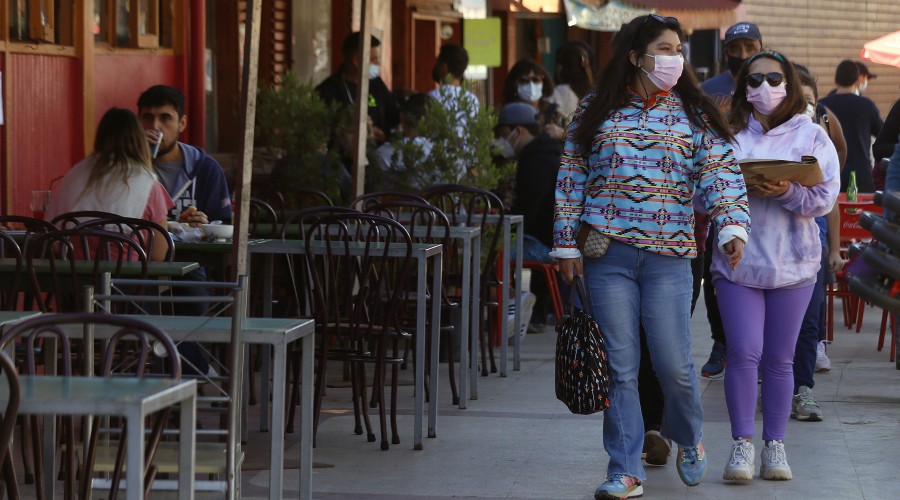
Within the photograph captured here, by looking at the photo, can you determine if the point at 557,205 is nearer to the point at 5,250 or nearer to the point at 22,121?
the point at 5,250

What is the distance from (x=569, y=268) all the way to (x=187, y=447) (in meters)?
2.17

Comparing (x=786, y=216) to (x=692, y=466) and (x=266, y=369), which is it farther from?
(x=266, y=369)

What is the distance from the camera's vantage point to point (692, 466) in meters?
6.03

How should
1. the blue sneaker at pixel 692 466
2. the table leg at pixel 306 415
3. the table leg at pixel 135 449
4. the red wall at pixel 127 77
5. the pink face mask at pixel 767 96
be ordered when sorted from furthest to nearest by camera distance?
1. the red wall at pixel 127 77
2. the pink face mask at pixel 767 96
3. the blue sneaker at pixel 692 466
4. the table leg at pixel 306 415
5. the table leg at pixel 135 449

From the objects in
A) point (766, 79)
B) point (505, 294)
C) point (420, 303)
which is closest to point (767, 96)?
point (766, 79)

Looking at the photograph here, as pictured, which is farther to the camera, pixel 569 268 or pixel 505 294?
pixel 505 294

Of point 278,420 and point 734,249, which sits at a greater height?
point 734,249

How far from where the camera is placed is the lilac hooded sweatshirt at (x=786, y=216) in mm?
6188

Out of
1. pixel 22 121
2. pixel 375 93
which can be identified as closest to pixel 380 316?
pixel 22 121

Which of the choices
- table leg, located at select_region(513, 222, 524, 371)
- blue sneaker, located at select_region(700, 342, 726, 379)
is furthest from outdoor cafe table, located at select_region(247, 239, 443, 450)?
blue sneaker, located at select_region(700, 342, 726, 379)

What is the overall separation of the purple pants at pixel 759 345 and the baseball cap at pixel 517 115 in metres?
5.54

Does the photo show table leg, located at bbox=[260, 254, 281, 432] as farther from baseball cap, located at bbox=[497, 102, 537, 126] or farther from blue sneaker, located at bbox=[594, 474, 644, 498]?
baseball cap, located at bbox=[497, 102, 537, 126]

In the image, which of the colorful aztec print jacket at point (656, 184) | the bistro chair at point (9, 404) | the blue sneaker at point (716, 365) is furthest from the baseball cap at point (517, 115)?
the bistro chair at point (9, 404)

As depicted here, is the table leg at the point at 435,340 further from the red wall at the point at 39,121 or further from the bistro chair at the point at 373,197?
the red wall at the point at 39,121
